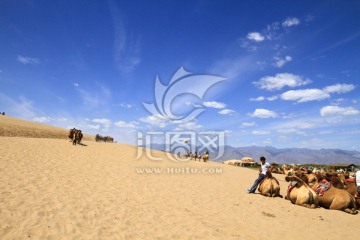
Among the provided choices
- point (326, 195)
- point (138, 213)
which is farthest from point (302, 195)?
point (138, 213)

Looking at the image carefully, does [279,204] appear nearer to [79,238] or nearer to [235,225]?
[235,225]

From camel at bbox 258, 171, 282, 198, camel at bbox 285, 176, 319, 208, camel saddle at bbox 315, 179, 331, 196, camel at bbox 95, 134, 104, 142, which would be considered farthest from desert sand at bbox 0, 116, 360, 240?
camel at bbox 95, 134, 104, 142

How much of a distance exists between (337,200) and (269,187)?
3.09 meters

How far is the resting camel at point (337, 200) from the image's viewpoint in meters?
10.6

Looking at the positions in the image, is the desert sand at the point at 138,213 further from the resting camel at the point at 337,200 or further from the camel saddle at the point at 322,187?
the camel saddle at the point at 322,187

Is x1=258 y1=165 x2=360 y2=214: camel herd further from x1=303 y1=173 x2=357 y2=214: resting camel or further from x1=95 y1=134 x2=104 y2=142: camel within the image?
x1=95 y1=134 x2=104 y2=142: camel

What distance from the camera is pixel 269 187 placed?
43.1 feet

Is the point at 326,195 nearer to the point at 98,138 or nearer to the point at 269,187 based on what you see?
the point at 269,187

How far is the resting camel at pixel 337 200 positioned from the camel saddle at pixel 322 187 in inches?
3.3

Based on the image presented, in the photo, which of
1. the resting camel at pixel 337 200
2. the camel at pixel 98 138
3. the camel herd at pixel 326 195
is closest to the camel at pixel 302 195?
the camel herd at pixel 326 195

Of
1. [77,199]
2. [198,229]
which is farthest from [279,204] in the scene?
[77,199]

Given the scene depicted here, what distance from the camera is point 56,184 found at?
11016 mm

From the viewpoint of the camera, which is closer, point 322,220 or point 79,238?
point 79,238

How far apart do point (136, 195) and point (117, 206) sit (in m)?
2.17
